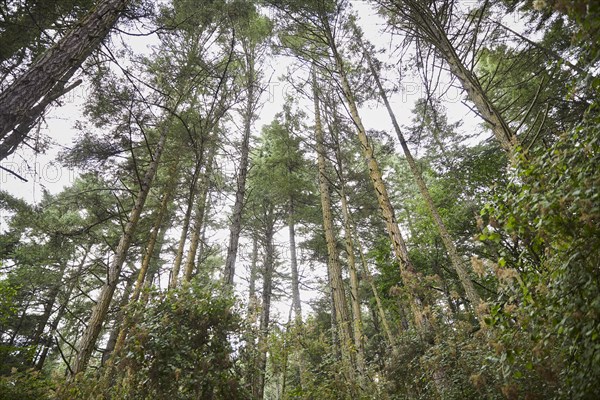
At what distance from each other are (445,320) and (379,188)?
9.69ft

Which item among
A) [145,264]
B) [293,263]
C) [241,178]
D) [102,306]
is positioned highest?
[241,178]

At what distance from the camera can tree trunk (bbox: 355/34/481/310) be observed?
6984mm

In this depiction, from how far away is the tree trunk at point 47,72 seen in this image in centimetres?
340

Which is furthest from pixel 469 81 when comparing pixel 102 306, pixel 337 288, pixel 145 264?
pixel 145 264

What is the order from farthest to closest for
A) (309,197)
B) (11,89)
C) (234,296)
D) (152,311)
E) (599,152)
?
1. (309,197)
2. (234,296)
3. (152,311)
4. (11,89)
5. (599,152)

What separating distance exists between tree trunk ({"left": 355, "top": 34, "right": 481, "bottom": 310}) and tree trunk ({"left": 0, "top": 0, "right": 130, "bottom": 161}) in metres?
7.88

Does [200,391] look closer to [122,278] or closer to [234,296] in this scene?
[234,296]

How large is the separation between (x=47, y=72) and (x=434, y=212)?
8.63 m

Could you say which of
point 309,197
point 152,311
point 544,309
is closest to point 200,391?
point 152,311

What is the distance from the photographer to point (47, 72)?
12.4 feet

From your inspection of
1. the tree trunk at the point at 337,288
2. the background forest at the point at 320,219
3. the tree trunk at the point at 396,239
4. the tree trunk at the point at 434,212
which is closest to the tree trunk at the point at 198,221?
the background forest at the point at 320,219

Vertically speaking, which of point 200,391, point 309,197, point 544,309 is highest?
point 309,197

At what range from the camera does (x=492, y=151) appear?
10.8 m

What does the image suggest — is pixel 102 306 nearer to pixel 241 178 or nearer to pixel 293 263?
pixel 241 178
